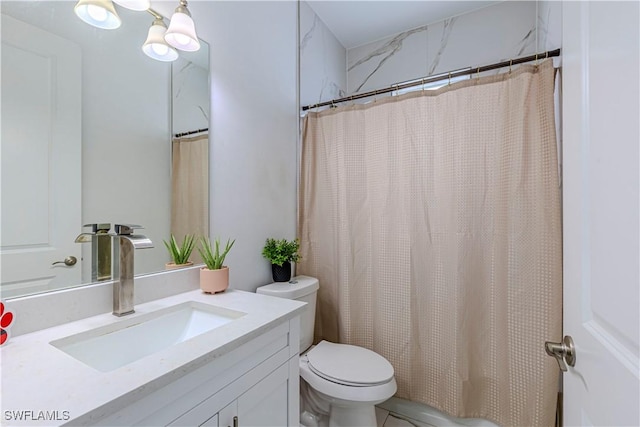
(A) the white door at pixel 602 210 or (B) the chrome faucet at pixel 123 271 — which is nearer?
(A) the white door at pixel 602 210

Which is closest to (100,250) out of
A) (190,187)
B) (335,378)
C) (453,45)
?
(190,187)

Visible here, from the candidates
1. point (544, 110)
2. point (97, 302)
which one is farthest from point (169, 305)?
point (544, 110)

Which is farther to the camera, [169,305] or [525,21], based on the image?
[525,21]

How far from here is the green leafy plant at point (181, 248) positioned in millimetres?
1146

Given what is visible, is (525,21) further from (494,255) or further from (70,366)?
(70,366)

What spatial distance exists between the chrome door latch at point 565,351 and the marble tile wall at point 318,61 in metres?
1.82

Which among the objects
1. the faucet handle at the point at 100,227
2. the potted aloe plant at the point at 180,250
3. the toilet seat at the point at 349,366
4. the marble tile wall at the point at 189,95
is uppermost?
the marble tile wall at the point at 189,95

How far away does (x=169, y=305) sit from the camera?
39.3 inches

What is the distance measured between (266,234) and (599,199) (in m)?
1.40

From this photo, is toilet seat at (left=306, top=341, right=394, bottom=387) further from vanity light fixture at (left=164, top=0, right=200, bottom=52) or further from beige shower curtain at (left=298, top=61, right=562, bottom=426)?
vanity light fixture at (left=164, top=0, right=200, bottom=52)

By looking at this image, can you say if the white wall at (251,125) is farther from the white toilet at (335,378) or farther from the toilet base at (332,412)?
the toilet base at (332,412)

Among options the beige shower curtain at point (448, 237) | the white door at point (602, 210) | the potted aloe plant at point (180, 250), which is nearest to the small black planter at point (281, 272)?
the beige shower curtain at point (448, 237)

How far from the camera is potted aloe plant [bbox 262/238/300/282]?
1580 millimetres

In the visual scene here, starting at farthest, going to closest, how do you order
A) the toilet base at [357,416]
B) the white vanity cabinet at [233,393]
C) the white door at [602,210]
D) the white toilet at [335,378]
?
the toilet base at [357,416]
the white toilet at [335,378]
the white vanity cabinet at [233,393]
the white door at [602,210]
